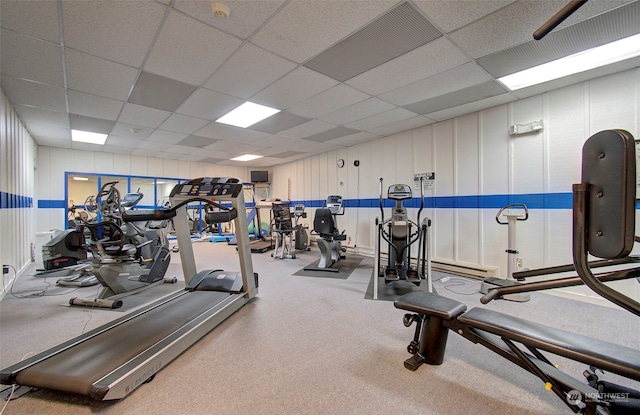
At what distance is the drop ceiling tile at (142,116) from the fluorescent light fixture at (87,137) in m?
1.50

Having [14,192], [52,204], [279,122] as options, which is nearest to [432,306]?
[279,122]

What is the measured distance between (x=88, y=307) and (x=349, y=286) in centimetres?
318

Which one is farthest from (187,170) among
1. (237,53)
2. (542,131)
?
(542,131)

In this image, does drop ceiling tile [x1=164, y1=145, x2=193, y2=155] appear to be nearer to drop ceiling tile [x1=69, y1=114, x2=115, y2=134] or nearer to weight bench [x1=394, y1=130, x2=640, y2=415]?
drop ceiling tile [x1=69, y1=114, x2=115, y2=134]

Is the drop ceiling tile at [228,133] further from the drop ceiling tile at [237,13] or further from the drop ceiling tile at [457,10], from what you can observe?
the drop ceiling tile at [457,10]

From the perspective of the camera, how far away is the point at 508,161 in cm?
389

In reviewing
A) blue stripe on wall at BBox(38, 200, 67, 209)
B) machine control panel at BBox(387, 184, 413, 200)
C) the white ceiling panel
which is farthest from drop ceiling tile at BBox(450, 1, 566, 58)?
blue stripe on wall at BBox(38, 200, 67, 209)

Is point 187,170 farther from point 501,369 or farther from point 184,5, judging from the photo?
point 501,369

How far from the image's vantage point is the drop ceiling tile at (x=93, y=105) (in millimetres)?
3609

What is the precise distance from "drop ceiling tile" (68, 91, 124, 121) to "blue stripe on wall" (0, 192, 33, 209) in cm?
149

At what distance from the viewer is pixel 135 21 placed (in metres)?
2.14

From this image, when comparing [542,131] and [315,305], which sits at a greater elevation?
[542,131]

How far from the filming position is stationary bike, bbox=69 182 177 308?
126 inches

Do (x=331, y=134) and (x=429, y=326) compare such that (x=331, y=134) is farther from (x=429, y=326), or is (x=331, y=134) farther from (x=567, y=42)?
(x=429, y=326)
